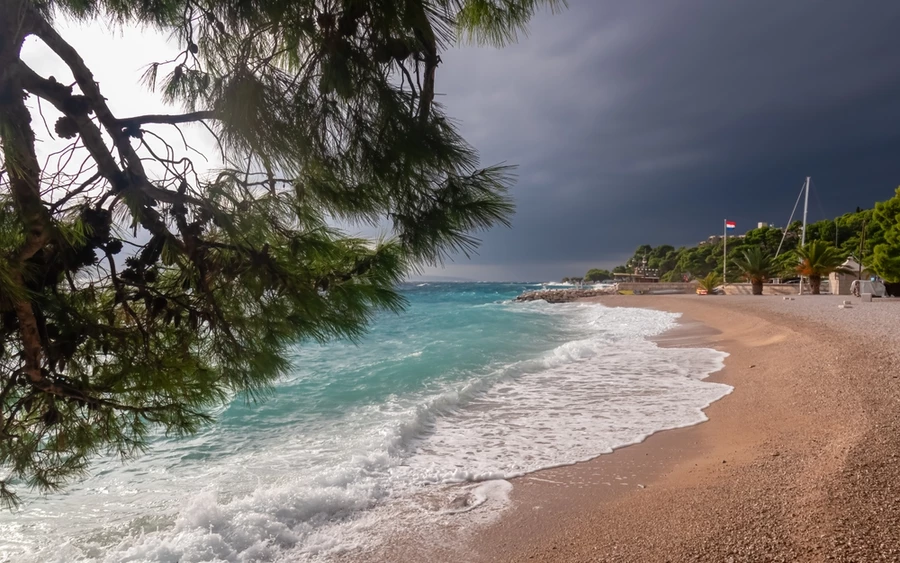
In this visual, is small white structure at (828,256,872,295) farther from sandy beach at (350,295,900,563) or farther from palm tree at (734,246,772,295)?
sandy beach at (350,295,900,563)

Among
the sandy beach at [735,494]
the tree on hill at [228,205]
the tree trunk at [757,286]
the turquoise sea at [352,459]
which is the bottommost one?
the turquoise sea at [352,459]

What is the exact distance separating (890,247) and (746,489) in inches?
898

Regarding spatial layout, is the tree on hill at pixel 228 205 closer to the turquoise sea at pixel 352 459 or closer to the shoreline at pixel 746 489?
the turquoise sea at pixel 352 459

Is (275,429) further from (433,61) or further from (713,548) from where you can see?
(433,61)

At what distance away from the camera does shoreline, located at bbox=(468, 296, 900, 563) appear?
2.38 meters

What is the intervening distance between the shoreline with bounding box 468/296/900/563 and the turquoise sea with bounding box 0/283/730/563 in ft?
1.25

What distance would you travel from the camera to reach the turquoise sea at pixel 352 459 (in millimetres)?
3434

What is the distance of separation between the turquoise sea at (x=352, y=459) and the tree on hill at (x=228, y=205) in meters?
0.33

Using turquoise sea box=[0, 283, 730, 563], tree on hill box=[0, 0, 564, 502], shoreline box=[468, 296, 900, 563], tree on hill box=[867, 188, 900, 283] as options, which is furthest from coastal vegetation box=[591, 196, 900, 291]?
tree on hill box=[0, 0, 564, 502]

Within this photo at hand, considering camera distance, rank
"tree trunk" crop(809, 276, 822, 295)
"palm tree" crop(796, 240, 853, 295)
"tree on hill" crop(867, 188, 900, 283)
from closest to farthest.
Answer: "tree on hill" crop(867, 188, 900, 283) → "palm tree" crop(796, 240, 853, 295) → "tree trunk" crop(809, 276, 822, 295)

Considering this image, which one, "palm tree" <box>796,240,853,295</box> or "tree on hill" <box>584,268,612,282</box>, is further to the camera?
"tree on hill" <box>584,268,612,282</box>

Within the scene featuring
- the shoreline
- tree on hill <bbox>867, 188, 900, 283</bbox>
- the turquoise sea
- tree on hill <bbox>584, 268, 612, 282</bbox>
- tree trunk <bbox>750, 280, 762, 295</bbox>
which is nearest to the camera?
the shoreline

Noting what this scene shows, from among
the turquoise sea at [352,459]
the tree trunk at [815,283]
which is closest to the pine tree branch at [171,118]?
the turquoise sea at [352,459]

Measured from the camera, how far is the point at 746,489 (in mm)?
3078
